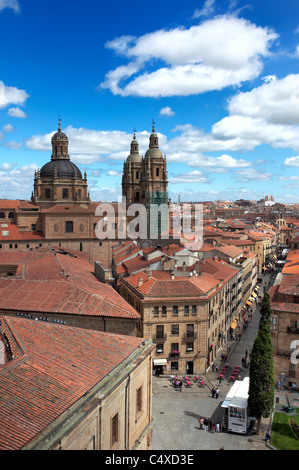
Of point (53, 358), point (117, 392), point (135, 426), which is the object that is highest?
point (53, 358)

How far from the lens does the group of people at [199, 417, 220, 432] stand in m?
29.8

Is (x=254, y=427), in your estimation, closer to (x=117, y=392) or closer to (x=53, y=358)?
(x=117, y=392)

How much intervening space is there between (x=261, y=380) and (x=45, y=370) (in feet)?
59.5

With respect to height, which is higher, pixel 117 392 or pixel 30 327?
pixel 30 327

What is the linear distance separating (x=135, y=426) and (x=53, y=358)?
214 inches

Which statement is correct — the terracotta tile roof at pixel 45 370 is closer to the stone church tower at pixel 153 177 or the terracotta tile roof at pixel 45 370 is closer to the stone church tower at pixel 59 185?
the stone church tower at pixel 59 185

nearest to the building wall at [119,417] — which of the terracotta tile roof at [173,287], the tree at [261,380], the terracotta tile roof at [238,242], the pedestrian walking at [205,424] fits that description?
the pedestrian walking at [205,424]

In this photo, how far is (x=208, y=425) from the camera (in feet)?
98.7

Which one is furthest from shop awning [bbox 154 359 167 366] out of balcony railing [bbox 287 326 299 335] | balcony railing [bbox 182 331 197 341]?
balcony railing [bbox 287 326 299 335]

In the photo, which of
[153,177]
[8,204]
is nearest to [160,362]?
[8,204]

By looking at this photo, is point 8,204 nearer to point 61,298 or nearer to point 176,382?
point 176,382

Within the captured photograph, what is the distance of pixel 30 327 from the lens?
20953mm
